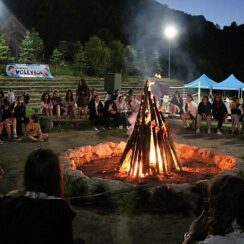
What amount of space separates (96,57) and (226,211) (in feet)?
127

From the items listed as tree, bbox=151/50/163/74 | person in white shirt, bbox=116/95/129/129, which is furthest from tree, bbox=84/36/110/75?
person in white shirt, bbox=116/95/129/129

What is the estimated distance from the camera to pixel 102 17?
65062mm

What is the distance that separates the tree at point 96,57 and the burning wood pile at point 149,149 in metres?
31.1

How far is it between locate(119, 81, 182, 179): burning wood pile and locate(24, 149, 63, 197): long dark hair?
605 cm

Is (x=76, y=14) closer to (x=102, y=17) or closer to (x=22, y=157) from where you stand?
(x=102, y=17)

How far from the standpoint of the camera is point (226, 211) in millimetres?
2836

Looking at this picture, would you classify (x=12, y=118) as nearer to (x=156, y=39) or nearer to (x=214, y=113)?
(x=214, y=113)

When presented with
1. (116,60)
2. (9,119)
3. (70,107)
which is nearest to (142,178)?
(9,119)

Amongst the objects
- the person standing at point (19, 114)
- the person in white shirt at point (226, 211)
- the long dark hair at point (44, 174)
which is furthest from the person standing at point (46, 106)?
the person in white shirt at point (226, 211)

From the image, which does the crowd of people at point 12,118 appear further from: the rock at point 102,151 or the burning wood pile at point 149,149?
the burning wood pile at point 149,149

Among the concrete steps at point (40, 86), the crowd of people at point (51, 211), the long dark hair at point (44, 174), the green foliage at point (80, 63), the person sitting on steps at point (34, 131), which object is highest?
the green foliage at point (80, 63)

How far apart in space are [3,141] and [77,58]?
27.4 meters

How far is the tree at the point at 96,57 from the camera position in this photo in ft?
133

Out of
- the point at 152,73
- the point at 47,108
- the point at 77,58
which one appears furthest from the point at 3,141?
the point at 152,73
